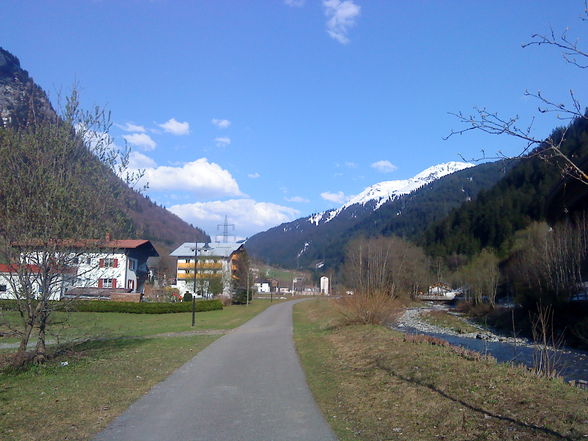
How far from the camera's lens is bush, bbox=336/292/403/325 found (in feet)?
74.2

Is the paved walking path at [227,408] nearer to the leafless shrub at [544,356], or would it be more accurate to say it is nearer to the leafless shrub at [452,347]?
the leafless shrub at [452,347]

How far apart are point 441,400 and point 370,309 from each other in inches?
573

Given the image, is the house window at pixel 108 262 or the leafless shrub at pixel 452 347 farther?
the house window at pixel 108 262

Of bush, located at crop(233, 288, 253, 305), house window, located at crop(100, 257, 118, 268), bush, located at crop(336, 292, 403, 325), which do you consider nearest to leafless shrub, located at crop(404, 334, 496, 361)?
bush, located at crop(336, 292, 403, 325)

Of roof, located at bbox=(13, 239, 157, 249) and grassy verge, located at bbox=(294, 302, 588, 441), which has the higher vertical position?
roof, located at bbox=(13, 239, 157, 249)

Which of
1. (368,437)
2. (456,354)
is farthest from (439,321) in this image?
(368,437)

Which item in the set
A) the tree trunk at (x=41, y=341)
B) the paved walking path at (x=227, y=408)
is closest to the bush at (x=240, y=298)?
the paved walking path at (x=227, y=408)

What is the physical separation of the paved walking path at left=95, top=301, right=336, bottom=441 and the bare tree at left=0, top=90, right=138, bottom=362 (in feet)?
12.6

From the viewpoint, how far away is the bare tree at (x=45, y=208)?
11.7 m

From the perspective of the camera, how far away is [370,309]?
22.6m

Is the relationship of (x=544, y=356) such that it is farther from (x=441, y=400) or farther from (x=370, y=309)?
(x=370, y=309)

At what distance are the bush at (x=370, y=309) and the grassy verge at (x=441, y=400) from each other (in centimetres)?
918

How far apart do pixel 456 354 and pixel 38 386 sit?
935 centimetres

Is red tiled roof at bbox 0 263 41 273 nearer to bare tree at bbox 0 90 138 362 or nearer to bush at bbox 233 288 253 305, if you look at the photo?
bare tree at bbox 0 90 138 362
